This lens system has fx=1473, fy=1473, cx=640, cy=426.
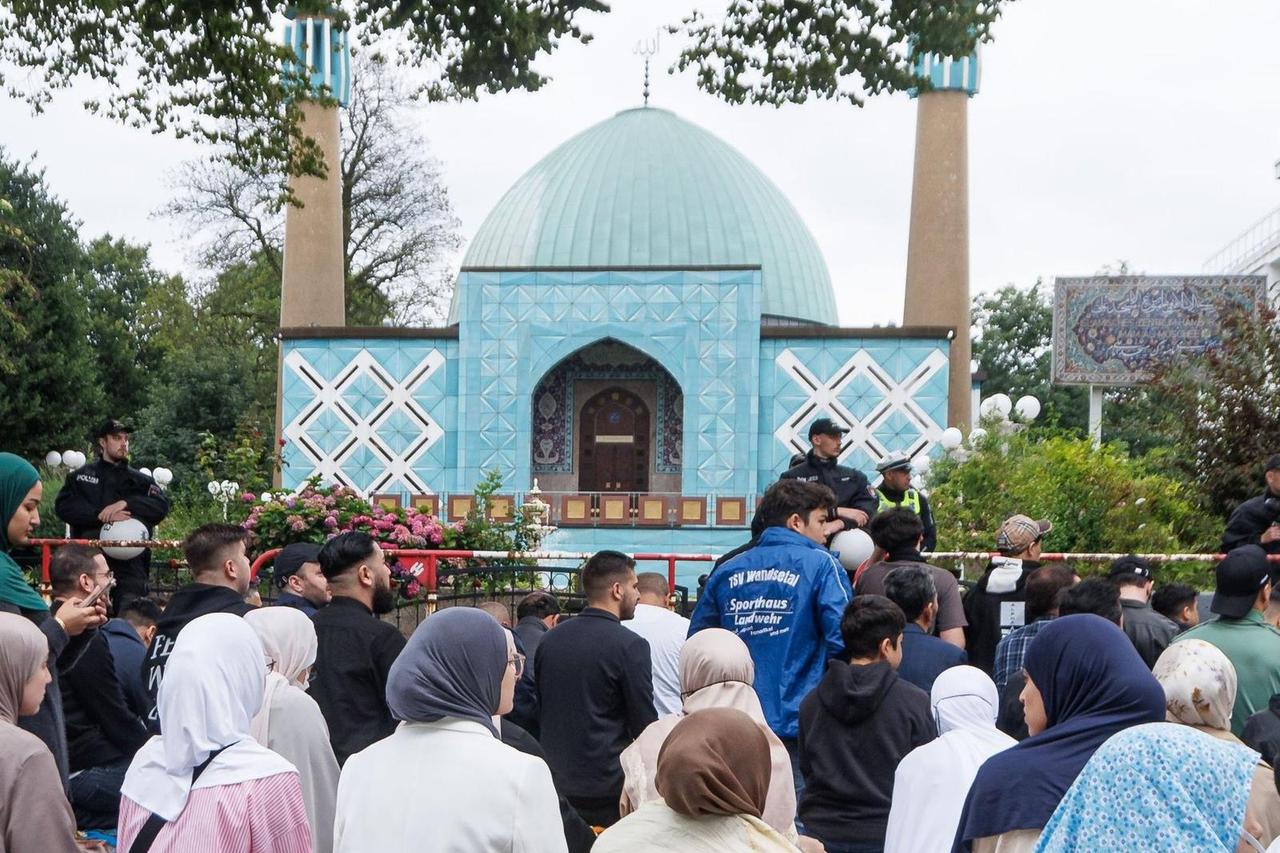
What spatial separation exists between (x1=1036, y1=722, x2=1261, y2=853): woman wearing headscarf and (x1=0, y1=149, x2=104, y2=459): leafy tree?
98.1 ft

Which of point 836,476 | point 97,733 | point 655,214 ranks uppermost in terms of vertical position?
point 655,214

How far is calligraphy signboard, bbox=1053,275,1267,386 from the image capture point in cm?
3000

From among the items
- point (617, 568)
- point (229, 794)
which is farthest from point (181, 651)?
point (617, 568)

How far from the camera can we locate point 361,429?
26281 millimetres

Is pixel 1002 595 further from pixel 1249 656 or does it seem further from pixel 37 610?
pixel 37 610

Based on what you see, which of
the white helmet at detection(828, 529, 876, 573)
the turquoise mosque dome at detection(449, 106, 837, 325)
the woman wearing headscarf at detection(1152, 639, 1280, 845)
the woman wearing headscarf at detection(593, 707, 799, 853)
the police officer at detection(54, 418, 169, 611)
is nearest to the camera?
the woman wearing headscarf at detection(593, 707, 799, 853)

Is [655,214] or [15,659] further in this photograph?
[655,214]

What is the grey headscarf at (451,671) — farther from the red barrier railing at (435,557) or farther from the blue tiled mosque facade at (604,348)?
the blue tiled mosque facade at (604,348)

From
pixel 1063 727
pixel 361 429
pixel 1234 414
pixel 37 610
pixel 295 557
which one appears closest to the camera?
pixel 1063 727

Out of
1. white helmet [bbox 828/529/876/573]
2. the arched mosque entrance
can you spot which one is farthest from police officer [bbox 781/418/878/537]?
the arched mosque entrance

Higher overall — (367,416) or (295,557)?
(367,416)

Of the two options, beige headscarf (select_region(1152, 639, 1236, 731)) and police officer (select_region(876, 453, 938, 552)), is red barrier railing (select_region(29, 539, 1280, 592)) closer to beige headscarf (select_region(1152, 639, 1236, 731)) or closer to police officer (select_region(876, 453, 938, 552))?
police officer (select_region(876, 453, 938, 552))

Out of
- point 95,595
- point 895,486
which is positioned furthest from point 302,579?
point 895,486

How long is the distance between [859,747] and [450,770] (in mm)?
1791
